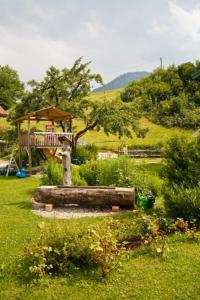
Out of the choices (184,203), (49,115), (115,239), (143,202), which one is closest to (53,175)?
(143,202)

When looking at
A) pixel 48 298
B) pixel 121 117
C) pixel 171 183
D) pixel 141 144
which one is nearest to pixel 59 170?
pixel 171 183

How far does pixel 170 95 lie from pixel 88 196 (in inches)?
1803

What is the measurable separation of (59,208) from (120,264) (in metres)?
5.49

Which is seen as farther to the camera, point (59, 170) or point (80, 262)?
point (59, 170)

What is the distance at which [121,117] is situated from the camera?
2542 cm

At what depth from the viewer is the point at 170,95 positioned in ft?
178

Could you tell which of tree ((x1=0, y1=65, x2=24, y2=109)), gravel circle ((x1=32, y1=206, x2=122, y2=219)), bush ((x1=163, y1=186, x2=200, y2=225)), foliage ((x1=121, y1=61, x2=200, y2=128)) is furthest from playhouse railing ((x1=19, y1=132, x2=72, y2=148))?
tree ((x1=0, y1=65, x2=24, y2=109))

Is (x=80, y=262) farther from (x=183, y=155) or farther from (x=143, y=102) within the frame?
(x=143, y=102)

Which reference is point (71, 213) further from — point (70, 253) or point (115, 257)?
point (70, 253)

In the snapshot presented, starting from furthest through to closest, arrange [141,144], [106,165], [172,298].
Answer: [141,144] → [106,165] → [172,298]

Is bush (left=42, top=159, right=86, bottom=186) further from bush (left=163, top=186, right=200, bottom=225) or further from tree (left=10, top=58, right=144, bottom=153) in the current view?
tree (left=10, top=58, right=144, bottom=153)

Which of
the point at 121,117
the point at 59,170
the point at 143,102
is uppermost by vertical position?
the point at 143,102

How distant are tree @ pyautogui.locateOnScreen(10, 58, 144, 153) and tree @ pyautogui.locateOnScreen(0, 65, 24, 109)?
35409 mm

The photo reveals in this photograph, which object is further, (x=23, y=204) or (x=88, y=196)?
(x=23, y=204)
